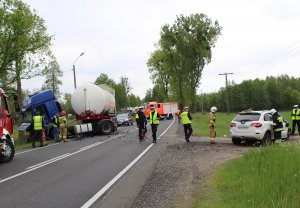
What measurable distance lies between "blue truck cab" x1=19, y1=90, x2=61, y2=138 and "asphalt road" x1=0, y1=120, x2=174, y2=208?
1113cm

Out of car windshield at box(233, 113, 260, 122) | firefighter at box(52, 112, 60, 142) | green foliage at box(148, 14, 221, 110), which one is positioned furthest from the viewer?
green foliage at box(148, 14, 221, 110)

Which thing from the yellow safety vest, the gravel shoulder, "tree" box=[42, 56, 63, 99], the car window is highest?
"tree" box=[42, 56, 63, 99]

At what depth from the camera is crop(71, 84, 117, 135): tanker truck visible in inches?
1129

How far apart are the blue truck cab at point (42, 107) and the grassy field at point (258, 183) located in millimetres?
18346

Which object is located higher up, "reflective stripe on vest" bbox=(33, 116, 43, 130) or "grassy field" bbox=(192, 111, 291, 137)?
"reflective stripe on vest" bbox=(33, 116, 43, 130)

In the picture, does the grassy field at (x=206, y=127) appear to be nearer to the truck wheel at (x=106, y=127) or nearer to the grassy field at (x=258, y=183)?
the truck wheel at (x=106, y=127)

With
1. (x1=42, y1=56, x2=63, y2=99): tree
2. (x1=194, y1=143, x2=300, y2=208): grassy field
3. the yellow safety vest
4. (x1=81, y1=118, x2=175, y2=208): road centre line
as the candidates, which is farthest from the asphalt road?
(x1=42, y1=56, x2=63, y2=99): tree

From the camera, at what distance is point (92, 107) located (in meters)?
28.7

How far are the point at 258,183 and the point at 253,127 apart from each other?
10583mm

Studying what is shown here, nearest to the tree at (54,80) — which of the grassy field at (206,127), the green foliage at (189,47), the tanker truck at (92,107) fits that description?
the green foliage at (189,47)

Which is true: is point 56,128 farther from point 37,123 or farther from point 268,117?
point 268,117

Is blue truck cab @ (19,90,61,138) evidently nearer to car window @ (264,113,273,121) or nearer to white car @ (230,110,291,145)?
white car @ (230,110,291,145)

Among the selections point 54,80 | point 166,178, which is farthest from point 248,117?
point 54,80

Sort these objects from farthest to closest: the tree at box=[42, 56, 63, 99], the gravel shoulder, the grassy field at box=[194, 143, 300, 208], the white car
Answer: the tree at box=[42, 56, 63, 99]
the white car
the gravel shoulder
the grassy field at box=[194, 143, 300, 208]
